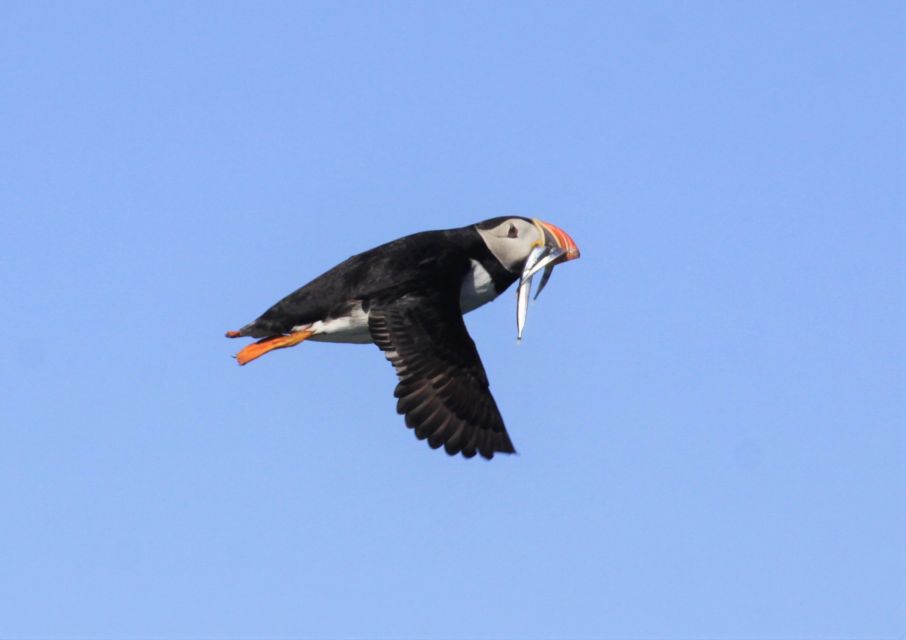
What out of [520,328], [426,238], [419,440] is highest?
[426,238]

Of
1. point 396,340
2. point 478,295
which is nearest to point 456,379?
point 396,340

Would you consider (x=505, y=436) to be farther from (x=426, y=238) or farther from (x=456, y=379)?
→ (x=426, y=238)

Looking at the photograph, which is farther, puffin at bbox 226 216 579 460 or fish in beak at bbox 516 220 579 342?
fish in beak at bbox 516 220 579 342

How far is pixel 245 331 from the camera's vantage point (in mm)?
14891

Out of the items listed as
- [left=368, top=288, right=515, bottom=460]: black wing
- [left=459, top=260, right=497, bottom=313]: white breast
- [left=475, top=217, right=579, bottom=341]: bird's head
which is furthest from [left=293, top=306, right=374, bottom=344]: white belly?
[left=475, top=217, right=579, bottom=341]: bird's head

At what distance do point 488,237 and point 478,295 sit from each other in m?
0.48

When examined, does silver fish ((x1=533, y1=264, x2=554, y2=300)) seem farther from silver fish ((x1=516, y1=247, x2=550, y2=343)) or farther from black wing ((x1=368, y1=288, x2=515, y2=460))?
black wing ((x1=368, y1=288, x2=515, y2=460))

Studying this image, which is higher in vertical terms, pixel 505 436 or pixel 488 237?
pixel 488 237

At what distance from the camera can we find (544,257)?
15664mm

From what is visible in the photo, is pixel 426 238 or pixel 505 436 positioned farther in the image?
pixel 426 238

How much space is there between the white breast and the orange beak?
60cm

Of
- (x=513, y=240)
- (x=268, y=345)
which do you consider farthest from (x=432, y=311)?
(x=513, y=240)

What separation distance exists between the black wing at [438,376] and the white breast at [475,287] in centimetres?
76

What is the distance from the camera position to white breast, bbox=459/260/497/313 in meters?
15.5
